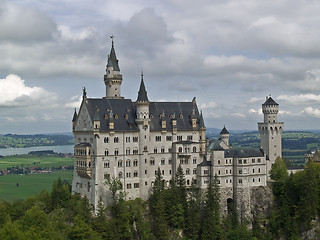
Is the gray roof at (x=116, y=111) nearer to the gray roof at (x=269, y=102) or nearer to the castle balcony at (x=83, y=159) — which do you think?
the castle balcony at (x=83, y=159)

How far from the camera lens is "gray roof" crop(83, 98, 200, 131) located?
10369cm

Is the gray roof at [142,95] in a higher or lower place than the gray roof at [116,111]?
higher

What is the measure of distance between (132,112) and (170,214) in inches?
958

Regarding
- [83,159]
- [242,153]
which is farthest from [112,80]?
[242,153]

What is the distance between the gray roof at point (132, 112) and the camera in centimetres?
10369

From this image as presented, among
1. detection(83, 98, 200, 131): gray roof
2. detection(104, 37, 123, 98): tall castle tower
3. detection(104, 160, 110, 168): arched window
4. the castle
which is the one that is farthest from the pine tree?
detection(104, 37, 123, 98): tall castle tower

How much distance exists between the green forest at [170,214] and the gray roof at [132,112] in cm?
1166

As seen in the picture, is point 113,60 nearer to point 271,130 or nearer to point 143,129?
point 143,129

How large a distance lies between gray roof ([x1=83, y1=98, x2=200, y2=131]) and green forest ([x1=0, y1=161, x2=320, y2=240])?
1166 cm

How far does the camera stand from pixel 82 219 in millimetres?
94750

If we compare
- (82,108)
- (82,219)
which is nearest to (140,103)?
(82,108)

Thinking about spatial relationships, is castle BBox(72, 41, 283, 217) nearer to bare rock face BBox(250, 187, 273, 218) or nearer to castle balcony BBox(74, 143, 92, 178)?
castle balcony BBox(74, 143, 92, 178)

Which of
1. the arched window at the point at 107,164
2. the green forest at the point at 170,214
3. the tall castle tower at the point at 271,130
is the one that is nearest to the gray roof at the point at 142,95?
the arched window at the point at 107,164

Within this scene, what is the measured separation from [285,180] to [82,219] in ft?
160
